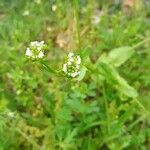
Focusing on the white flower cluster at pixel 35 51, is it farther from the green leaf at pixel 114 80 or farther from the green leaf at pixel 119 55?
the green leaf at pixel 119 55

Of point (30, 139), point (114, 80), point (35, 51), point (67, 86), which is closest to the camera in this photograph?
point (35, 51)

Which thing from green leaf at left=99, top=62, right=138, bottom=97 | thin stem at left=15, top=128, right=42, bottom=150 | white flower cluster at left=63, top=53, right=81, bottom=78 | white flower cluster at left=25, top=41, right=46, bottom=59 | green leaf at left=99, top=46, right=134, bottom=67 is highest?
green leaf at left=99, top=46, right=134, bottom=67

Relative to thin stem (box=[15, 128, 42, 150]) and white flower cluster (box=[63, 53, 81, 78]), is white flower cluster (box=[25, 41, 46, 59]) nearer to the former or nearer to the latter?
white flower cluster (box=[63, 53, 81, 78])

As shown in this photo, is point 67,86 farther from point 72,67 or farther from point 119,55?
point 72,67

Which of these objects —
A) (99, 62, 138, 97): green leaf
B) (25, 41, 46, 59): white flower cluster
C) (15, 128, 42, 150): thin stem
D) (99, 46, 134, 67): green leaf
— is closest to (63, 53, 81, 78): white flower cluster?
(25, 41, 46, 59): white flower cluster

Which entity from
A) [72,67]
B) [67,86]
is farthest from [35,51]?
[67,86]

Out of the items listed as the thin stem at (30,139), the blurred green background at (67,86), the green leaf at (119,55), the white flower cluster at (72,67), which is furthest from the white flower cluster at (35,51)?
the green leaf at (119,55)

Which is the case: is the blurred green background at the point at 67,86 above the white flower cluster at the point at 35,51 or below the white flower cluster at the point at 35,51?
above

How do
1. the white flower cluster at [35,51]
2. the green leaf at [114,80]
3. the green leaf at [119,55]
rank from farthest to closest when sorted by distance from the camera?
the green leaf at [119,55] → the green leaf at [114,80] → the white flower cluster at [35,51]

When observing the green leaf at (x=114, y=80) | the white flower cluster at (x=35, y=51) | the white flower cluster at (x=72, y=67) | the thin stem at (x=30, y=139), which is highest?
the green leaf at (x=114, y=80)

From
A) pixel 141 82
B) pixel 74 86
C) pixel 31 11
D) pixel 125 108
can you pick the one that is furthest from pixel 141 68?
pixel 31 11
